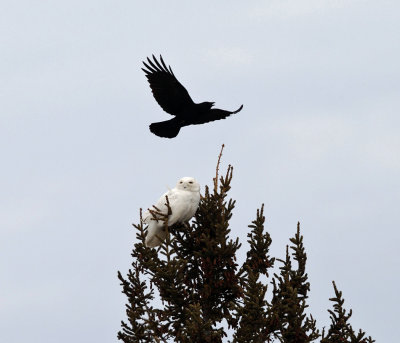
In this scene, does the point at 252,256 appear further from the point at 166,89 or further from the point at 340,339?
the point at 166,89

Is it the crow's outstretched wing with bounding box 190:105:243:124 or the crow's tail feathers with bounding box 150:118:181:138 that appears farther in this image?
the crow's tail feathers with bounding box 150:118:181:138

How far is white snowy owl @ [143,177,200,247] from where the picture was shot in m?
14.4

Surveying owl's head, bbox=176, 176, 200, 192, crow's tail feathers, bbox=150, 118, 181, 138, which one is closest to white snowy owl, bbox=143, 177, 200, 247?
owl's head, bbox=176, 176, 200, 192

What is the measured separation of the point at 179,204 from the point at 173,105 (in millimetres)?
4062

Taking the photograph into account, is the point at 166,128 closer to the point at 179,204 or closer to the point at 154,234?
the point at 154,234

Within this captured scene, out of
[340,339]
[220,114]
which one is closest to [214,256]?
[340,339]

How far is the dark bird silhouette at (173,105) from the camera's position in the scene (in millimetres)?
17438

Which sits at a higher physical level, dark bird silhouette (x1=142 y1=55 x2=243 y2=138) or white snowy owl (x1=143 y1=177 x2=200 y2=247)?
dark bird silhouette (x1=142 y1=55 x2=243 y2=138)

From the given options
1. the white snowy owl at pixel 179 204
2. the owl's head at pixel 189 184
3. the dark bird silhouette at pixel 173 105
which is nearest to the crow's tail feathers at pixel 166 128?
the dark bird silhouette at pixel 173 105

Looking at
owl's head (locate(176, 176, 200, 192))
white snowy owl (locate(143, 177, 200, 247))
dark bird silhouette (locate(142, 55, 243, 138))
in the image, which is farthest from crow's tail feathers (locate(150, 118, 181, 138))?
owl's head (locate(176, 176, 200, 192))

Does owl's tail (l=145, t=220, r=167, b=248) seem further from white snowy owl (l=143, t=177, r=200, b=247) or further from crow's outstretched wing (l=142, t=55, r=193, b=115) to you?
crow's outstretched wing (l=142, t=55, r=193, b=115)

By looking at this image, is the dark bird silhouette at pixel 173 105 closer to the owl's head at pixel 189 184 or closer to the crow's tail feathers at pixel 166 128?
the crow's tail feathers at pixel 166 128

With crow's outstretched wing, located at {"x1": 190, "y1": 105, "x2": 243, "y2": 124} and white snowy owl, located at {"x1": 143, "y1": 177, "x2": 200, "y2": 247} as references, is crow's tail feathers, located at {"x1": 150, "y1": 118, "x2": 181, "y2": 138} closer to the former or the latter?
crow's outstretched wing, located at {"x1": 190, "y1": 105, "x2": 243, "y2": 124}

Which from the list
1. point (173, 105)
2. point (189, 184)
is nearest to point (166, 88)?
point (173, 105)
